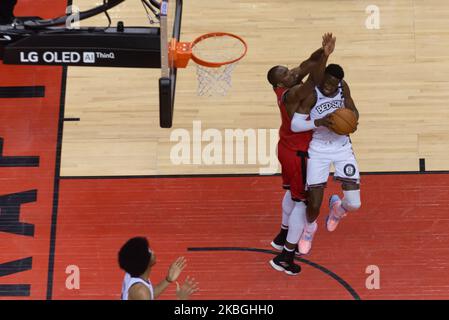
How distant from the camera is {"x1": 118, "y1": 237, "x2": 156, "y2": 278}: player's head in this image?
4.88 meters

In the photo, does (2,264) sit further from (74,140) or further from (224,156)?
(224,156)

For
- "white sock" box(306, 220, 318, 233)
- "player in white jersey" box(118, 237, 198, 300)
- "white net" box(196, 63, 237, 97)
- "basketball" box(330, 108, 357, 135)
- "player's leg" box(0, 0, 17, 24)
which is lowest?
"player in white jersey" box(118, 237, 198, 300)

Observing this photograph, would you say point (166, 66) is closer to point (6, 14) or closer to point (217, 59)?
point (217, 59)

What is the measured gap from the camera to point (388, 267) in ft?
21.2

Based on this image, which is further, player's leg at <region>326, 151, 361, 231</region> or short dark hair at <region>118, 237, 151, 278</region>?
player's leg at <region>326, 151, 361, 231</region>

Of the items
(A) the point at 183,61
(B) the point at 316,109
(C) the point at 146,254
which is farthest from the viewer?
(A) the point at 183,61

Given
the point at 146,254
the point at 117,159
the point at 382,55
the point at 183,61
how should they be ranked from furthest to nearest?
the point at 382,55 → the point at 117,159 → the point at 183,61 → the point at 146,254

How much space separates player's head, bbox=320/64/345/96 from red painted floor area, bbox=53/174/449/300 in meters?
1.33

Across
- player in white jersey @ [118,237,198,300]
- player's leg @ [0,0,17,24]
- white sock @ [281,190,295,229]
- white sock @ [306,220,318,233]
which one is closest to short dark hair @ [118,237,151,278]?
player in white jersey @ [118,237,198,300]

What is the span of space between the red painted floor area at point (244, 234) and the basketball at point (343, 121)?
127cm

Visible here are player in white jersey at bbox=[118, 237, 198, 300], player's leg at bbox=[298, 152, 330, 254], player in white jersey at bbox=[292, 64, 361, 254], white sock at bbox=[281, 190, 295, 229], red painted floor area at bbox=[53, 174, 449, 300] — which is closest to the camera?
player in white jersey at bbox=[118, 237, 198, 300]

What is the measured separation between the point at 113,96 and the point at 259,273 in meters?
2.21

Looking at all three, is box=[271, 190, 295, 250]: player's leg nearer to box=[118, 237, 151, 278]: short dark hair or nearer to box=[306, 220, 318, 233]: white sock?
box=[306, 220, 318, 233]: white sock

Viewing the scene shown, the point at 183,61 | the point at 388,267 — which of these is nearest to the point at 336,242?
the point at 388,267
